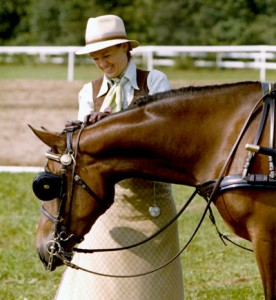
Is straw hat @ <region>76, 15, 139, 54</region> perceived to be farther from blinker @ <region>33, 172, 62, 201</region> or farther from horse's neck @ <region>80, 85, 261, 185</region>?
blinker @ <region>33, 172, 62, 201</region>

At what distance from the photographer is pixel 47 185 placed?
14.0ft

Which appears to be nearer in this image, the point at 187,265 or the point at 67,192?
the point at 67,192

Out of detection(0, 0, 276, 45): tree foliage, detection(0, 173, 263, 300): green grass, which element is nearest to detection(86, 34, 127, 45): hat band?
detection(0, 173, 263, 300): green grass

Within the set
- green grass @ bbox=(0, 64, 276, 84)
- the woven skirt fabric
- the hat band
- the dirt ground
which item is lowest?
green grass @ bbox=(0, 64, 276, 84)

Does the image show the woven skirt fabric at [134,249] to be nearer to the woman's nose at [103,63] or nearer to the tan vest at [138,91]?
the tan vest at [138,91]

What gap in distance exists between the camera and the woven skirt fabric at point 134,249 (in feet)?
15.8

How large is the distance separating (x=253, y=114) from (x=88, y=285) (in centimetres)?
159

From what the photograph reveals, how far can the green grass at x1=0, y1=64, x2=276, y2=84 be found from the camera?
22.7 m

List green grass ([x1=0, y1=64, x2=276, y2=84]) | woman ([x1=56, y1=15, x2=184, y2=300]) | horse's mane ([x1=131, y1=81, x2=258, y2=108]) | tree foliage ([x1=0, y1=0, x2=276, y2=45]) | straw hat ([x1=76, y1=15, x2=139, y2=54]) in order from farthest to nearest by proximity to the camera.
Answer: tree foliage ([x1=0, y1=0, x2=276, y2=45]), green grass ([x1=0, y1=64, x2=276, y2=84]), woman ([x1=56, y1=15, x2=184, y2=300]), straw hat ([x1=76, y1=15, x2=139, y2=54]), horse's mane ([x1=131, y1=81, x2=258, y2=108])

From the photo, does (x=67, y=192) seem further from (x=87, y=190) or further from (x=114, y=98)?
(x=114, y=98)

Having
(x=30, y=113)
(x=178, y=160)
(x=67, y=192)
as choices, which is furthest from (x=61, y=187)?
(x=30, y=113)

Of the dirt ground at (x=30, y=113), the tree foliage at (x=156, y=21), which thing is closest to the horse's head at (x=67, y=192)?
the dirt ground at (x=30, y=113)

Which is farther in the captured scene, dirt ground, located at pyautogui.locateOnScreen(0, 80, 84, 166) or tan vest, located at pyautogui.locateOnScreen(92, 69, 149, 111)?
dirt ground, located at pyautogui.locateOnScreen(0, 80, 84, 166)

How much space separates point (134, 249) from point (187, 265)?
7.57ft
